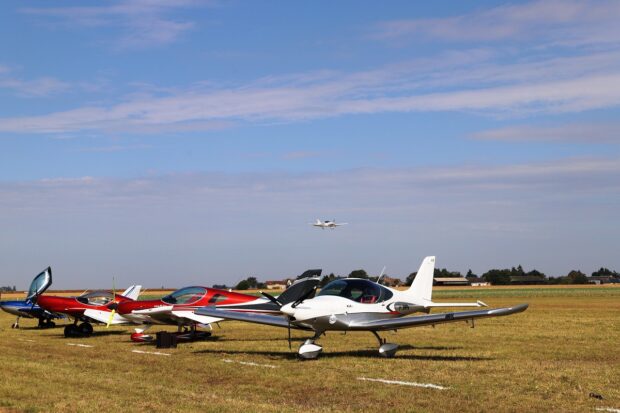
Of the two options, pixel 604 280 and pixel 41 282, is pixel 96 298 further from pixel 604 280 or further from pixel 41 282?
pixel 604 280

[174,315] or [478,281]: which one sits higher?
[478,281]

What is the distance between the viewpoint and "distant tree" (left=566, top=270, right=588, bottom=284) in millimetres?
180262

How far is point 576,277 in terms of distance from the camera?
185250mm

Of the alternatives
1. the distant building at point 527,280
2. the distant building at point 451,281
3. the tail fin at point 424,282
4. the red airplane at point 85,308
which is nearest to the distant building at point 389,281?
the tail fin at point 424,282

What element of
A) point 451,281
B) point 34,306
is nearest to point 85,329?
point 34,306

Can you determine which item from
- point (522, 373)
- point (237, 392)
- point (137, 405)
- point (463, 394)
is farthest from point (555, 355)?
point (137, 405)

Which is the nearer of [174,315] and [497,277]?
[174,315]

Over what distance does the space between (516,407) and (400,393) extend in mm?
1968

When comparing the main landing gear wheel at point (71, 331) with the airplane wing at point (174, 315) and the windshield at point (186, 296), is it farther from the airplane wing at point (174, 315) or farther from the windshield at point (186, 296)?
the windshield at point (186, 296)

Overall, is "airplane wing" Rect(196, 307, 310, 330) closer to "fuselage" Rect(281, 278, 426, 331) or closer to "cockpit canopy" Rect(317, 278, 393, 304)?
"cockpit canopy" Rect(317, 278, 393, 304)

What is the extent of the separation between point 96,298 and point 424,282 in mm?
13509

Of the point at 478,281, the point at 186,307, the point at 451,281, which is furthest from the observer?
the point at 478,281

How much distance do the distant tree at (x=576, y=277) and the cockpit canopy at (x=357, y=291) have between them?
17179 cm

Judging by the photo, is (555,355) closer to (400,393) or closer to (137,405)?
(400,393)
